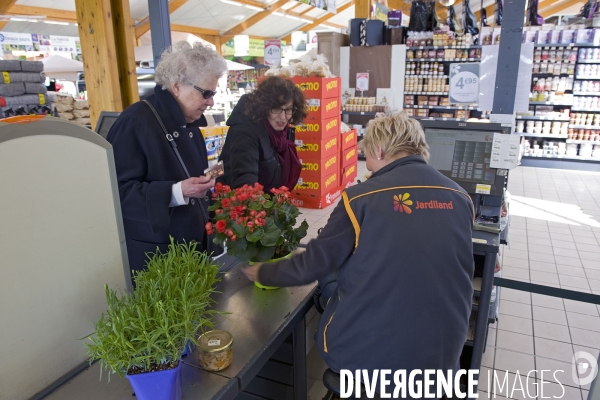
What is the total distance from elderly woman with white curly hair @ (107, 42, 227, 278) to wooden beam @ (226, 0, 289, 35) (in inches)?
647

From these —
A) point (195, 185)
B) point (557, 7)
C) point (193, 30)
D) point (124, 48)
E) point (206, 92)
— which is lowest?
point (195, 185)

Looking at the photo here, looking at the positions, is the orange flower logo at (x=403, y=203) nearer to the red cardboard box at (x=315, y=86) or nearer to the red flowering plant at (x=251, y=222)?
the red flowering plant at (x=251, y=222)

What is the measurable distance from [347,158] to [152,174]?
5.40m

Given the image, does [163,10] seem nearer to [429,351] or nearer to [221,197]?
[221,197]

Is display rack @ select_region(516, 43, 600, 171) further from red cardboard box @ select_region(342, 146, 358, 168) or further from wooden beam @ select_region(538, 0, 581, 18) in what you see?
wooden beam @ select_region(538, 0, 581, 18)

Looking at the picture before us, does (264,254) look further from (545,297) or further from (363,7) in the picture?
(363,7)

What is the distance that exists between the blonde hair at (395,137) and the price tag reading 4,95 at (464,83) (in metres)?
2.69

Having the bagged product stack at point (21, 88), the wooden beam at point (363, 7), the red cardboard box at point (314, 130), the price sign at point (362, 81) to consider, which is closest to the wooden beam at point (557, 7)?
the wooden beam at point (363, 7)

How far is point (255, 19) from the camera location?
1816 centimetres

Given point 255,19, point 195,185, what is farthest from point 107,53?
point 255,19

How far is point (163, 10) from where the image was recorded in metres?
3.52

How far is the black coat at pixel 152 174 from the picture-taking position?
1875mm

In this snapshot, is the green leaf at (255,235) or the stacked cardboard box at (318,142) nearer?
the green leaf at (255,235)

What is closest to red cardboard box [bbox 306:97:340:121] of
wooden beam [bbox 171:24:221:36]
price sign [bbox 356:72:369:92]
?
price sign [bbox 356:72:369:92]
